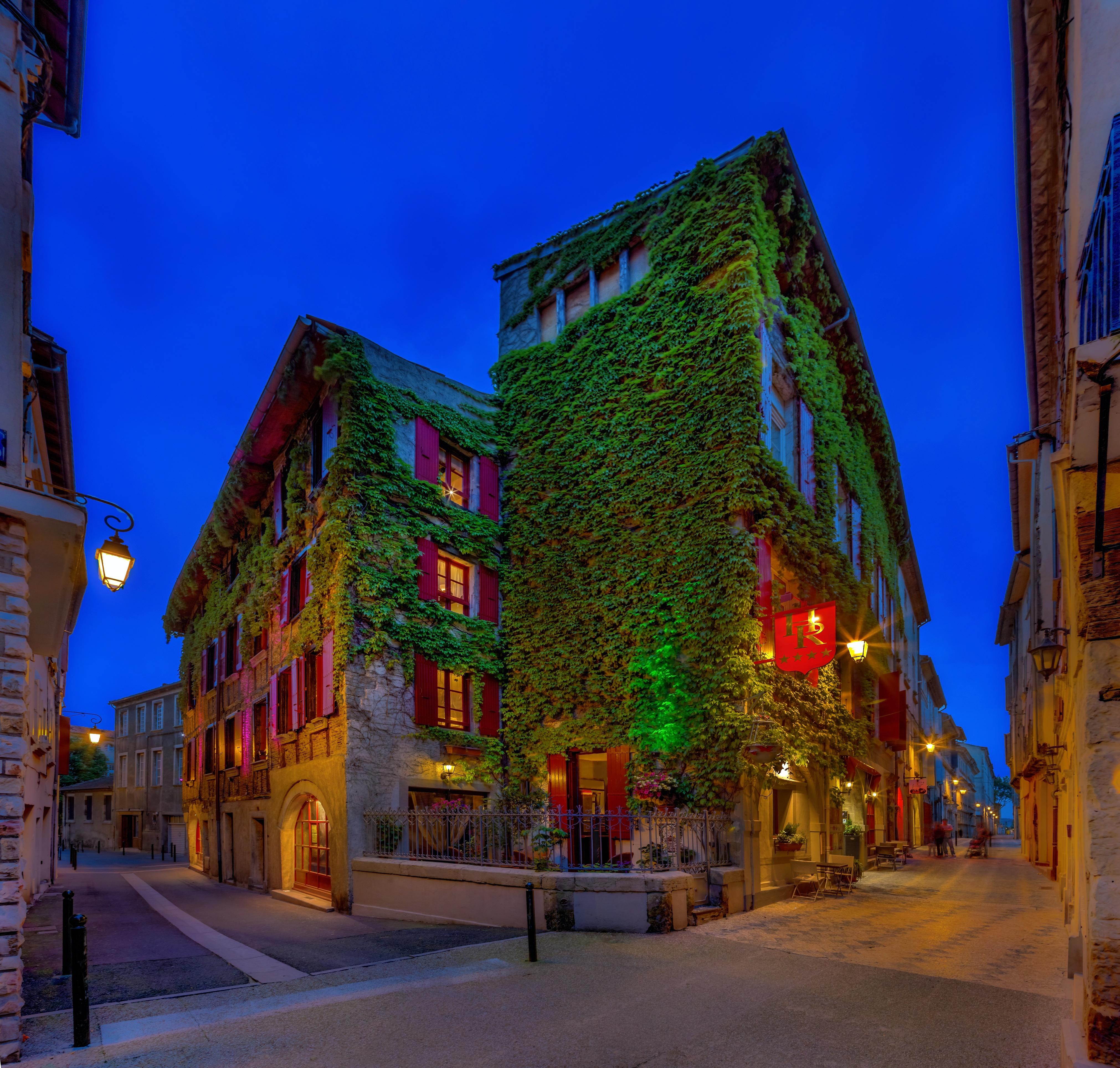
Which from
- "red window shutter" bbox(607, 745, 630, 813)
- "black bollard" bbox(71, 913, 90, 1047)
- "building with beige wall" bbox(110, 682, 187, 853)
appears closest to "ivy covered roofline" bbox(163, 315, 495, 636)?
"red window shutter" bbox(607, 745, 630, 813)

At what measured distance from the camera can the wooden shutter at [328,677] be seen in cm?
1561

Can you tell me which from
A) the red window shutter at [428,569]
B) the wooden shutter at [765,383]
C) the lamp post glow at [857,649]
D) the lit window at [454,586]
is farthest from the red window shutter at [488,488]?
the lamp post glow at [857,649]

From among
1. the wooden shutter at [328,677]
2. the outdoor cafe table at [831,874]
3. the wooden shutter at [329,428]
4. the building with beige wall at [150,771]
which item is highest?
the wooden shutter at [329,428]

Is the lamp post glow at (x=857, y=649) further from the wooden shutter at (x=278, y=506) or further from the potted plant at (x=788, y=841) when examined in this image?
the wooden shutter at (x=278, y=506)

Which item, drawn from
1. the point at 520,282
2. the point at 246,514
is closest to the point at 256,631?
the point at 246,514

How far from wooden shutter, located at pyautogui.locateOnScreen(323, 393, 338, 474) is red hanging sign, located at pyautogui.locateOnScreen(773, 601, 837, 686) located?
9.83 m

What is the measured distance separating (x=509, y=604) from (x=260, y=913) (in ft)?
26.6

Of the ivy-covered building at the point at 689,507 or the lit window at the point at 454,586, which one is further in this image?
the lit window at the point at 454,586

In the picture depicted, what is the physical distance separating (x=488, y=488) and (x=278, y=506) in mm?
5697

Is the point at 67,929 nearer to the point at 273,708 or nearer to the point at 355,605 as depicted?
the point at 355,605

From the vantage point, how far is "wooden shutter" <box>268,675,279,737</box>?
19.1 metres

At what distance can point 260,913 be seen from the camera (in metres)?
15.2

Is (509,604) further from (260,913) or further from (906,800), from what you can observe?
(906,800)

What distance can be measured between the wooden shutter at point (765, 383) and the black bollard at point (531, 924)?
1022cm
